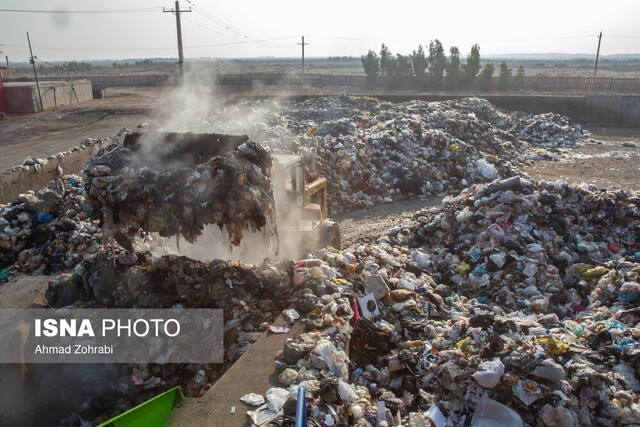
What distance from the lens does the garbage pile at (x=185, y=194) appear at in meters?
4.29

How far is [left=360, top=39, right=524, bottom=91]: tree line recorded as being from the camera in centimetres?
2981

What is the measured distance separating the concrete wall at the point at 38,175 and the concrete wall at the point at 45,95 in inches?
660

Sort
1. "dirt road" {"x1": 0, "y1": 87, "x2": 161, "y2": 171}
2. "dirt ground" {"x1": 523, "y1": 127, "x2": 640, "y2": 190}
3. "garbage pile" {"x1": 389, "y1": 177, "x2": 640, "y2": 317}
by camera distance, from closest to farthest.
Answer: "garbage pile" {"x1": 389, "y1": 177, "x2": 640, "y2": 317}, "dirt ground" {"x1": 523, "y1": 127, "x2": 640, "y2": 190}, "dirt road" {"x1": 0, "y1": 87, "x2": 161, "y2": 171}

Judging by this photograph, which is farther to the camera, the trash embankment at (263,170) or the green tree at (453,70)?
the green tree at (453,70)

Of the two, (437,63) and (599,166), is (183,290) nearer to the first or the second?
(599,166)

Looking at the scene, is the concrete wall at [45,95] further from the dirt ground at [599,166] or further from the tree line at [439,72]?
the dirt ground at [599,166]

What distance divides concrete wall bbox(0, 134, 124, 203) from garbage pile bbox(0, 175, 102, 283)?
43.7 inches

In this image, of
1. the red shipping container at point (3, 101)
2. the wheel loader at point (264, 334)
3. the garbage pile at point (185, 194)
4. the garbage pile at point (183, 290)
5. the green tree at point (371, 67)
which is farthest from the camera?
the green tree at point (371, 67)

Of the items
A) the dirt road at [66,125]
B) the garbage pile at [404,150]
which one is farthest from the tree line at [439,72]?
the dirt road at [66,125]

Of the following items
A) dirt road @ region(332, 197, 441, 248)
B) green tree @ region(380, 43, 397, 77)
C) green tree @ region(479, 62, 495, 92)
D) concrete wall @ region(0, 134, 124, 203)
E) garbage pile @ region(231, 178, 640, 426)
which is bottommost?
dirt road @ region(332, 197, 441, 248)

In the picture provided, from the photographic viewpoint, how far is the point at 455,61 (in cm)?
2998

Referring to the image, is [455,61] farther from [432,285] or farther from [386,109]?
[432,285]

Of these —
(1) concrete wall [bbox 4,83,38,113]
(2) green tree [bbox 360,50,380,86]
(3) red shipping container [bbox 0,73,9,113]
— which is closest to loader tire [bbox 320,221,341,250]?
(1) concrete wall [bbox 4,83,38,113]

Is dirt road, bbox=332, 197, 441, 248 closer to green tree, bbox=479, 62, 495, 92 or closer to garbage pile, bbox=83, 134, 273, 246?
garbage pile, bbox=83, 134, 273, 246
